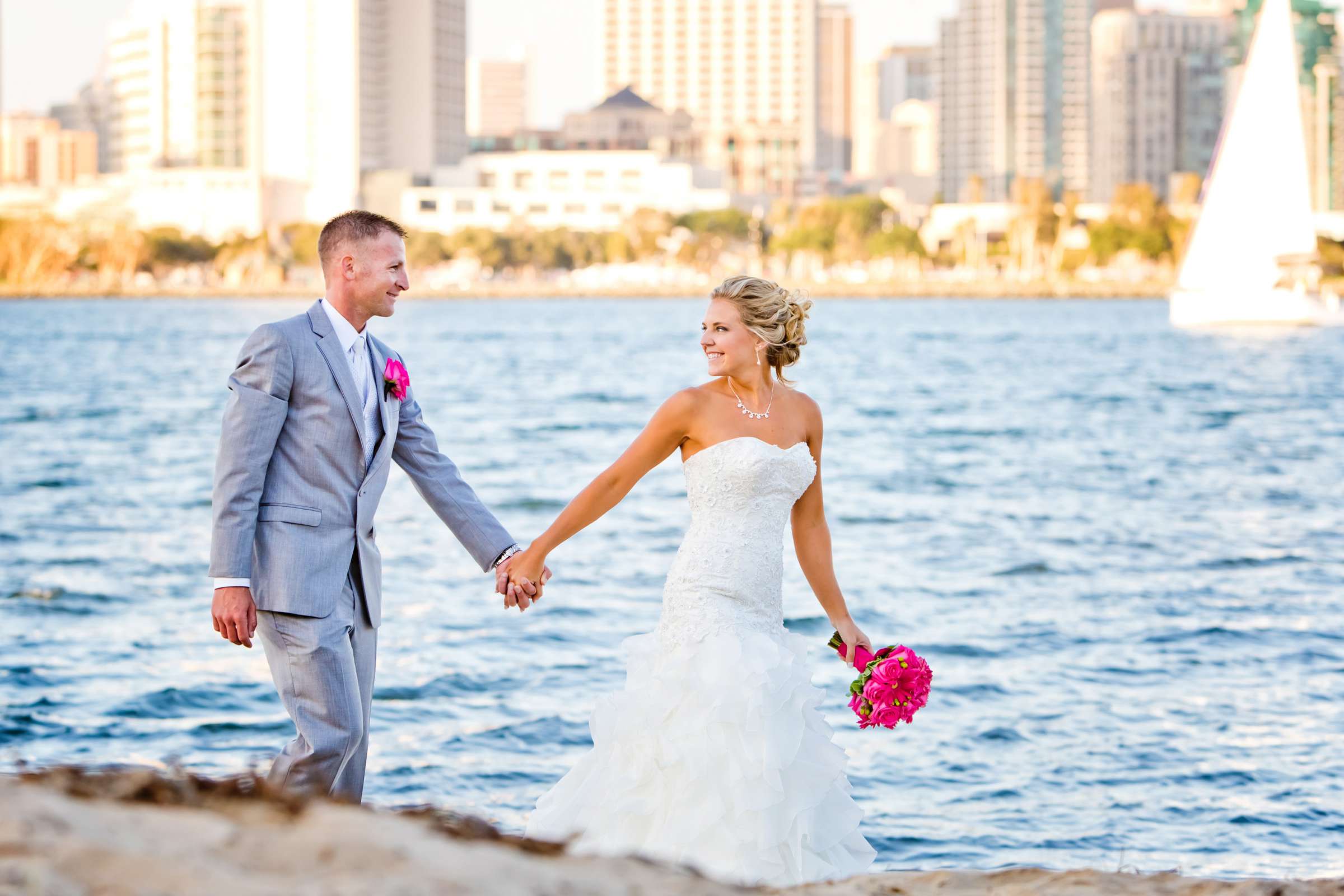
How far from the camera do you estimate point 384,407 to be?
5770mm

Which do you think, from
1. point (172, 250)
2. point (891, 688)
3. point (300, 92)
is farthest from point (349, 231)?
point (300, 92)

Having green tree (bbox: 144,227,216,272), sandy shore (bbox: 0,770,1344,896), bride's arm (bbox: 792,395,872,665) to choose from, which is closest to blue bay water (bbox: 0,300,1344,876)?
bride's arm (bbox: 792,395,872,665)

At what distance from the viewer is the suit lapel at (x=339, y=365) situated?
556cm

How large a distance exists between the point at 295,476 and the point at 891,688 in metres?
2.10

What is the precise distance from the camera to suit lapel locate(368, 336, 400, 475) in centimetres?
577

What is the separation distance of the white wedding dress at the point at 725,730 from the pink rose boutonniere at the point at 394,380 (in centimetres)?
105

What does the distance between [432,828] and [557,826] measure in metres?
2.35

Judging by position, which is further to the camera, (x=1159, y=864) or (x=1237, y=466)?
(x=1237, y=466)

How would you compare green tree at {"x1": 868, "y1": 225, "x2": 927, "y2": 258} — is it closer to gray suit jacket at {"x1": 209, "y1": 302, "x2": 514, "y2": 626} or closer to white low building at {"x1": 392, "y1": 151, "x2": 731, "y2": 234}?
white low building at {"x1": 392, "y1": 151, "x2": 731, "y2": 234}

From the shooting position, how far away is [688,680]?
5395mm

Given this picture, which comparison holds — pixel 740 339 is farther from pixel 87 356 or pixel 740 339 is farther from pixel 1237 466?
pixel 87 356

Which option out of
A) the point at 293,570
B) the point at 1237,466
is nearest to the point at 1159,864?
the point at 293,570

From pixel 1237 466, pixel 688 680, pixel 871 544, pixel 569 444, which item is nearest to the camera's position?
pixel 688 680

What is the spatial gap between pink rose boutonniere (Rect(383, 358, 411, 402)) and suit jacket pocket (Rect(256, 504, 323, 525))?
54 centimetres
